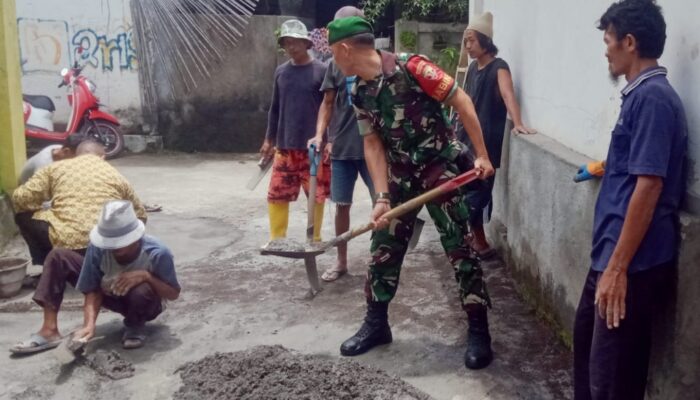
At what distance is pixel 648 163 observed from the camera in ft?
7.46

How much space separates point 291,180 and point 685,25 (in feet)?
10.3

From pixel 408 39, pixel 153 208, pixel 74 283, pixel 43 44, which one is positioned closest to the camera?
pixel 74 283

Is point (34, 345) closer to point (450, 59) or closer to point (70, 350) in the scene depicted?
point (70, 350)

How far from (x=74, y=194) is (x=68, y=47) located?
6.99 metres

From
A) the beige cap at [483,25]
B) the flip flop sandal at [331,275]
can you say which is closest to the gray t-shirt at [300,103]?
the flip flop sandal at [331,275]

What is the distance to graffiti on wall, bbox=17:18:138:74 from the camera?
1041 cm

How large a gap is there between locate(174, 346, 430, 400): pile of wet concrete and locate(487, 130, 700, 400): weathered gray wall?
3.37ft

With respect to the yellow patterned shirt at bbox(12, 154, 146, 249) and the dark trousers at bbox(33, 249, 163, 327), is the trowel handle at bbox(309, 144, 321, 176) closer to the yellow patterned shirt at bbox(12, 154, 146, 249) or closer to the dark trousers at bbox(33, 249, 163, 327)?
the yellow patterned shirt at bbox(12, 154, 146, 249)

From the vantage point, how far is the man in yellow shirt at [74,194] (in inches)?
170

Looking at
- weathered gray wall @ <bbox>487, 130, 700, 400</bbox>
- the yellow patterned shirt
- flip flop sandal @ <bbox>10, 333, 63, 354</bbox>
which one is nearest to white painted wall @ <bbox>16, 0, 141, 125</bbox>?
the yellow patterned shirt

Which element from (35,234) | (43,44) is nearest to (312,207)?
(35,234)

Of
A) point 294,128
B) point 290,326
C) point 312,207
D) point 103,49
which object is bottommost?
point 290,326

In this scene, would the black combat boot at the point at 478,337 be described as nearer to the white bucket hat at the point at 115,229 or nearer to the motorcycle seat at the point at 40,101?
the white bucket hat at the point at 115,229

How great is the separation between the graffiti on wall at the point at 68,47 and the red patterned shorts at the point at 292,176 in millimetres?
6377
